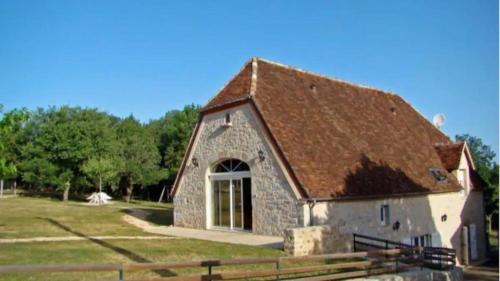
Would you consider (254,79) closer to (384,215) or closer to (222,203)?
(222,203)

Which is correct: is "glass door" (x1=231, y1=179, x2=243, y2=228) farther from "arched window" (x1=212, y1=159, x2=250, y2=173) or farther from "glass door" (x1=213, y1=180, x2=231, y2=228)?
"arched window" (x1=212, y1=159, x2=250, y2=173)

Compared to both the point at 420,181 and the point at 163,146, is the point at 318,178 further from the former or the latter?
the point at 163,146

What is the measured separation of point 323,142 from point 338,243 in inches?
216

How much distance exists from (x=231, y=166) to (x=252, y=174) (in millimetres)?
1766

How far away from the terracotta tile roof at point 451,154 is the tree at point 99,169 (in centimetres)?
2921

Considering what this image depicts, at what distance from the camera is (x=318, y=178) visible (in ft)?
61.1

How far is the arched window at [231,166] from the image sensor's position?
20.8m

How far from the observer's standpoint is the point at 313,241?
15.6 m

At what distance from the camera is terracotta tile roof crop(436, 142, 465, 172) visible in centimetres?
2654

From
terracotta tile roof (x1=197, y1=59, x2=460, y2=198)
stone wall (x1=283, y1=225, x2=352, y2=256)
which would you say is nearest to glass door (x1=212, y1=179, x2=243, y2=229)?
terracotta tile roof (x1=197, y1=59, x2=460, y2=198)

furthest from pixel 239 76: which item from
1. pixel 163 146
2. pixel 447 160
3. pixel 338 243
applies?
pixel 163 146

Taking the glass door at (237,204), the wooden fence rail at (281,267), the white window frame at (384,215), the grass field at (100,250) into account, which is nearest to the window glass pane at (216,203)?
the glass door at (237,204)

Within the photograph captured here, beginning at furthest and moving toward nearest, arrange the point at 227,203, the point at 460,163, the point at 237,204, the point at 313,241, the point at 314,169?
the point at 460,163, the point at 227,203, the point at 237,204, the point at 314,169, the point at 313,241

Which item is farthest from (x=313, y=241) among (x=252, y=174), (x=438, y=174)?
(x=438, y=174)
